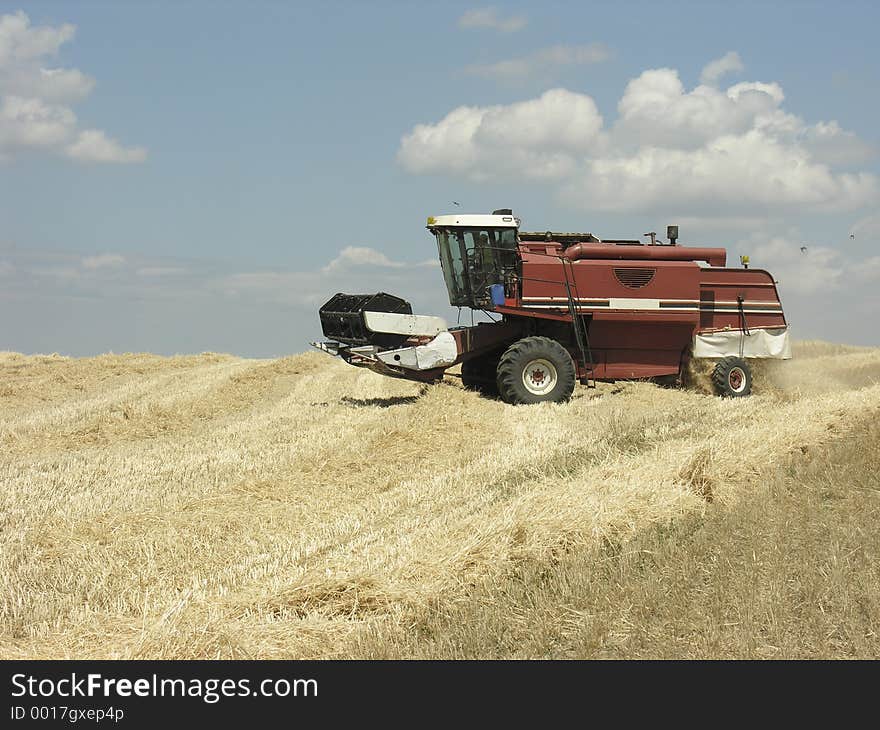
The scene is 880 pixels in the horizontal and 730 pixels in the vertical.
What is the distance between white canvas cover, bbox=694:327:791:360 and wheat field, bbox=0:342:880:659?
0.74 meters

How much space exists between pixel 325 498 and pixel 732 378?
917 cm

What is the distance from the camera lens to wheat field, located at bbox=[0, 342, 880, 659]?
508 centimetres

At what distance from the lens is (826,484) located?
304 inches

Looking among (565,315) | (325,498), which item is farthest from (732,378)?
(325,498)

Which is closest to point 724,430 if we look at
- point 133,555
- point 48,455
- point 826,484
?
point 826,484

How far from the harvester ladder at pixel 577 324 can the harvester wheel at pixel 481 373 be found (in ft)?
4.37

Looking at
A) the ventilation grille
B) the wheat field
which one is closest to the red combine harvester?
the ventilation grille

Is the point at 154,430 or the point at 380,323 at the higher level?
the point at 380,323

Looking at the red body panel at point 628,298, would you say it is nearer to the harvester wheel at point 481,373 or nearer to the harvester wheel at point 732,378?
the harvester wheel at point 732,378

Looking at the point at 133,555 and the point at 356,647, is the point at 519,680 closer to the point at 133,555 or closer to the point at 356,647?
the point at 356,647

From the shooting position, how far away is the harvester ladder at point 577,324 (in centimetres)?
1445

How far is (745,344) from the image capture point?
51.5 feet

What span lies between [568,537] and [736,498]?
6.22 feet

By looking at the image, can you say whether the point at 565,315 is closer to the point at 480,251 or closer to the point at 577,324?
the point at 577,324
